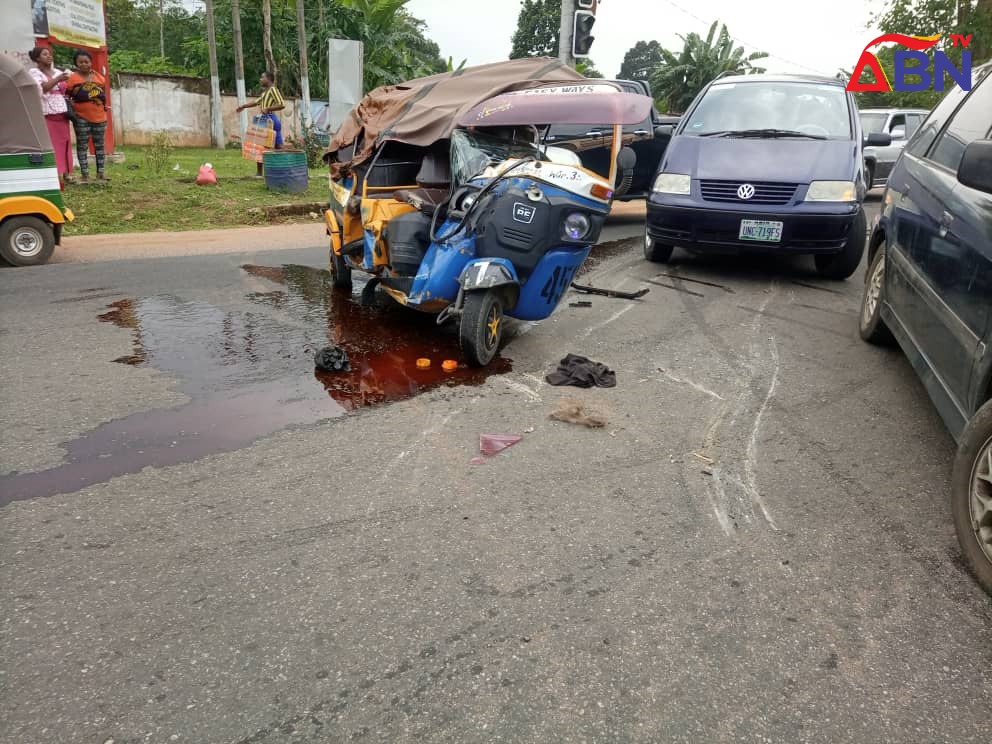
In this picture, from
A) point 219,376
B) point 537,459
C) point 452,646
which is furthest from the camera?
point 219,376

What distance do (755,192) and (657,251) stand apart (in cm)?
156

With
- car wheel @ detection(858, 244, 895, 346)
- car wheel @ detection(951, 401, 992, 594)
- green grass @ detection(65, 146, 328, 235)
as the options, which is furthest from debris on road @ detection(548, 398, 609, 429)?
green grass @ detection(65, 146, 328, 235)

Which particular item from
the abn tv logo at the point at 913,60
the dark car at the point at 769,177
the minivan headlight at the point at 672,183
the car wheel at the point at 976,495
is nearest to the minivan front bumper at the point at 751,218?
the dark car at the point at 769,177

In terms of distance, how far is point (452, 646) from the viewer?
2541 millimetres

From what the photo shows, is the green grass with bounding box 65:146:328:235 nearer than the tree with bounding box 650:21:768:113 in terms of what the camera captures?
A: Yes

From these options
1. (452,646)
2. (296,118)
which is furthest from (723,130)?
(296,118)

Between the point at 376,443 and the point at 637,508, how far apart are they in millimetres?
1404

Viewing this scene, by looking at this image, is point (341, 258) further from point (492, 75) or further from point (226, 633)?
point (226, 633)

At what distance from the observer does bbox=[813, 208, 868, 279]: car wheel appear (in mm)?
7711

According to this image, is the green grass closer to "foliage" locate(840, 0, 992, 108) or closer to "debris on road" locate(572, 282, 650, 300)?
"debris on road" locate(572, 282, 650, 300)

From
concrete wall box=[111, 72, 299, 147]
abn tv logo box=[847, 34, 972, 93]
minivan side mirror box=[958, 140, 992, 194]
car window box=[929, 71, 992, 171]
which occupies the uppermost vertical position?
abn tv logo box=[847, 34, 972, 93]

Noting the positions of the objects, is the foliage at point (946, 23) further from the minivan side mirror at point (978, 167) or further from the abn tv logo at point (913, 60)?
the minivan side mirror at point (978, 167)

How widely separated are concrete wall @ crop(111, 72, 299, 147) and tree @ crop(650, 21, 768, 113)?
15.6m

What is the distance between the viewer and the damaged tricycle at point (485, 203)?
5.26 m
